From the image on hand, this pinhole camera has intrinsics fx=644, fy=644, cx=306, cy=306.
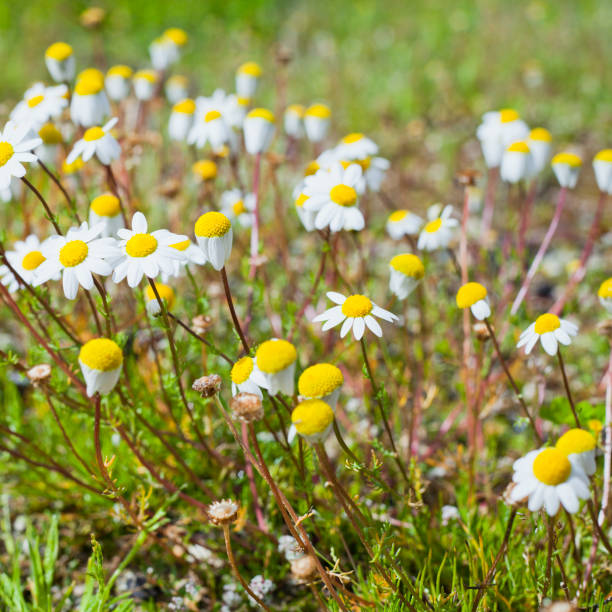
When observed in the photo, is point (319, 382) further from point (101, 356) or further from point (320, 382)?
point (101, 356)

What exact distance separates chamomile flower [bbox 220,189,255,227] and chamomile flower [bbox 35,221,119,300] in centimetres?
124

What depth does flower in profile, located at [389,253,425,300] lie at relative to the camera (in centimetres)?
211

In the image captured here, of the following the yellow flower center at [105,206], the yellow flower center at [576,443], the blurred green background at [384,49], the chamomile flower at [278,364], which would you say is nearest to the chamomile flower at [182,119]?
the yellow flower center at [105,206]

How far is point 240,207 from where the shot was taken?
3068 mm

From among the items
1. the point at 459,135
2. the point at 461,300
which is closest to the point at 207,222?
the point at 461,300

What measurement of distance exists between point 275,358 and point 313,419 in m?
0.17

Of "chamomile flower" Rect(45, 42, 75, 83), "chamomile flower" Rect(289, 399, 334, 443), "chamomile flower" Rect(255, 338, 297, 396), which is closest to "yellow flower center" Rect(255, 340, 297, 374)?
"chamomile flower" Rect(255, 338, 297, 396)

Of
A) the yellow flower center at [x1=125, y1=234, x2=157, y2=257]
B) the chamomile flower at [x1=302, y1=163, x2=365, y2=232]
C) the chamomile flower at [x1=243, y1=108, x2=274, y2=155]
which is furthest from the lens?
the chamomile flower at [x1=243, y1=108, x2=274, y2=155]

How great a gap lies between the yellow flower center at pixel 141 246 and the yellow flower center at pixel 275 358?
0.48 meters

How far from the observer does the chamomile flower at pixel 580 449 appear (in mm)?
1500

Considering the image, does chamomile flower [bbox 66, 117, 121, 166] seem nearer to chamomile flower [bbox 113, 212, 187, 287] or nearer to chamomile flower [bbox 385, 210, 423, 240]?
chamomile flower [bbox 113, 212, 187, 287]

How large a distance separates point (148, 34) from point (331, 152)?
6.44 metres

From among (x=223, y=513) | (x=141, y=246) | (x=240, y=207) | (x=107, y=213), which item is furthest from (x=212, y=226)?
(x=240, y=207)

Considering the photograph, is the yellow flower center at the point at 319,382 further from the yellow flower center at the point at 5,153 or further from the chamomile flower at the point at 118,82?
the chamomile flower at the point at 118,82
